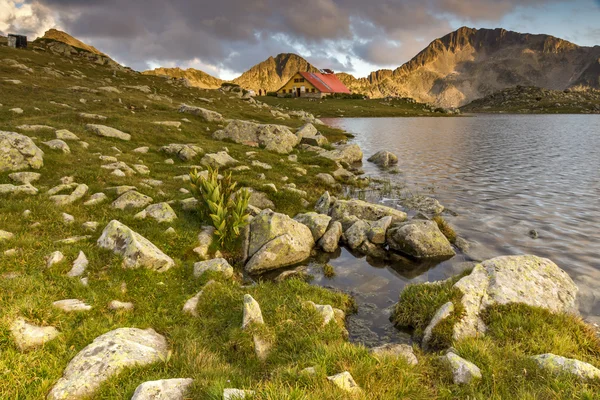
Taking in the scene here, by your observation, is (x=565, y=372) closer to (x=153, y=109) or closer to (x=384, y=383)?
(x=384, y=383)

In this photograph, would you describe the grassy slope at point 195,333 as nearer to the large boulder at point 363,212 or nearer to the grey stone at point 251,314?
the grey stone at point 251,314

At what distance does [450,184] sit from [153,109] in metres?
31.6

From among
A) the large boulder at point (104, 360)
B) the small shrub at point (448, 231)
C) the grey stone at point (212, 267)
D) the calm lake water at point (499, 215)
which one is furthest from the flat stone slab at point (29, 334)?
the small shrub at point (448, 231)

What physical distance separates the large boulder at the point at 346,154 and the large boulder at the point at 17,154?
69.4ft

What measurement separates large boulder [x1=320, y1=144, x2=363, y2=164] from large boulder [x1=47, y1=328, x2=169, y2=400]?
991 inches

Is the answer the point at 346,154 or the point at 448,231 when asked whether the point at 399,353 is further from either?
the point at 346,154

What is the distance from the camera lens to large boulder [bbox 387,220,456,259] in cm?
1300

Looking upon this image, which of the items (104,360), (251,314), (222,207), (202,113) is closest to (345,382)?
(251,314)

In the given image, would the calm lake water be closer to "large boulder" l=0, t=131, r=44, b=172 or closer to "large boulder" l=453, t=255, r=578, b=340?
"large boulder" l=453, t=255, r=578, b=340

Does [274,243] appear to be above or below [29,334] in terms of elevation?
above

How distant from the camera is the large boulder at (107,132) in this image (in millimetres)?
23031

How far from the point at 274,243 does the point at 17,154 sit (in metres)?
12.6

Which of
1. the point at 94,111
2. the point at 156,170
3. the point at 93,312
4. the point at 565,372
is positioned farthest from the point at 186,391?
the point at 94,111

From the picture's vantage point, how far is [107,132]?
76.8 ft
